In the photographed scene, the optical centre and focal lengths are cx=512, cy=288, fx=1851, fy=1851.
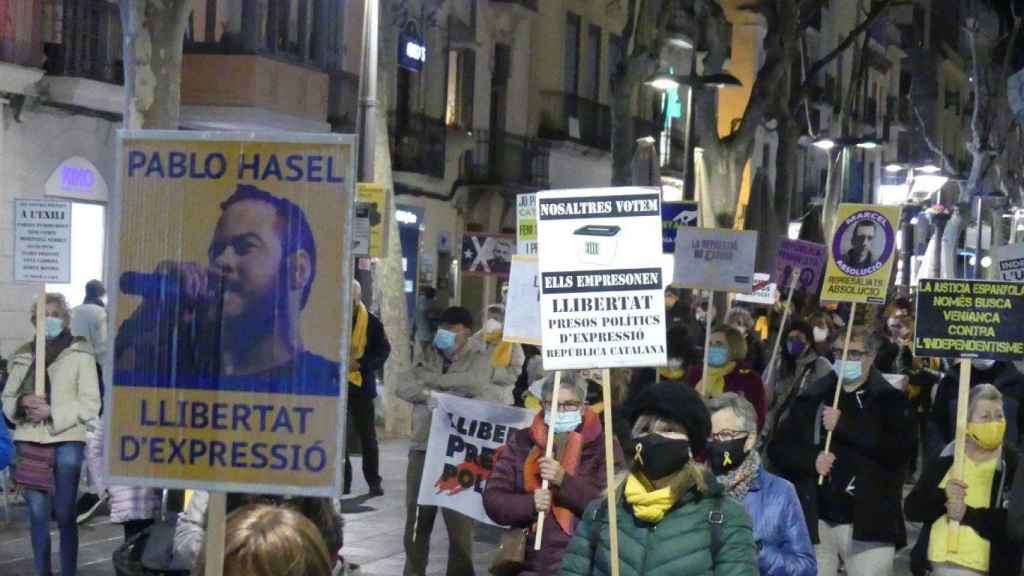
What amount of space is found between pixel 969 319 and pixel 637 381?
3741 mm

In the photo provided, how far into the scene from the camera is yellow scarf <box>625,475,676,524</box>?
5.79m

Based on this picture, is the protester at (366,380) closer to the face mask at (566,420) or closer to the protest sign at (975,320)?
the protest sign at (975,320)

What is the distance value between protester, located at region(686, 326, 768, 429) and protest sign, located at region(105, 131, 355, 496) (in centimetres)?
792

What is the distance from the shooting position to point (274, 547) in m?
3.90

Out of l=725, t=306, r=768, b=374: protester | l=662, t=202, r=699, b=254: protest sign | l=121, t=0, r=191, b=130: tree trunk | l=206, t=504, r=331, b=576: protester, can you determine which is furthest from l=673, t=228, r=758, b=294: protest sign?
l=206, t=504, r=331, b=576: protester

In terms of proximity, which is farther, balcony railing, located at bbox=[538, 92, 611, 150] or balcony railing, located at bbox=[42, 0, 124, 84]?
balcony railing, located at bbox=[538, 92, 611, 150]

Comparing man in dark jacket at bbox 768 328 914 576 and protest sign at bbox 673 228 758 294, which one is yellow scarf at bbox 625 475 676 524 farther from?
protest sign at bbox 673 228 758 294

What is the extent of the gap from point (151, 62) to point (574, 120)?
2880cm

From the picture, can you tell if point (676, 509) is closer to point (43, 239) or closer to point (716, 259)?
point (43, 239)

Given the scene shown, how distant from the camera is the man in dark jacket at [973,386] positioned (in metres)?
12.5

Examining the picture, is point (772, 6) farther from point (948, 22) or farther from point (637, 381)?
point (948, 22)

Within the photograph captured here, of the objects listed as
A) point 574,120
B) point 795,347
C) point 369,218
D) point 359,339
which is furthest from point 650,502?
point 574,120

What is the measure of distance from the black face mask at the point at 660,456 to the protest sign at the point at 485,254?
16768 millimetres

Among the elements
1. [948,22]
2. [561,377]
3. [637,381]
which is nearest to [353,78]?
[637,381]
